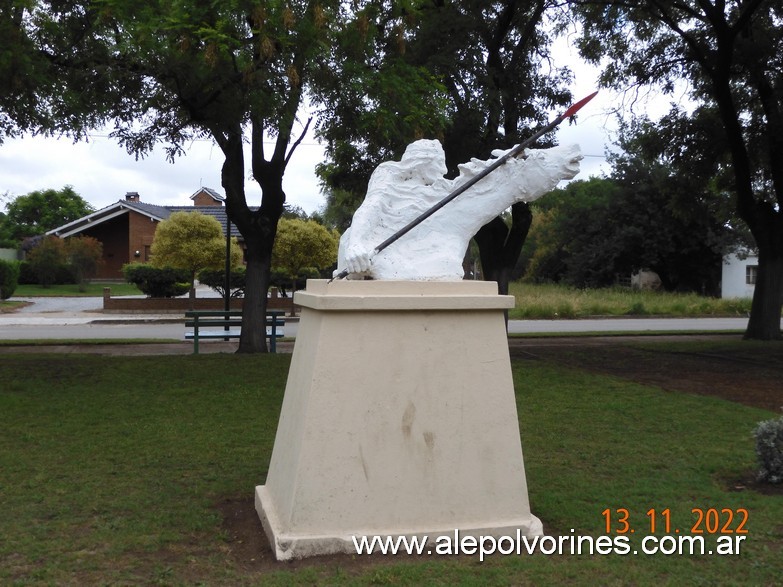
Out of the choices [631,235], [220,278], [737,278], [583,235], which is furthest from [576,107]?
[737,278]

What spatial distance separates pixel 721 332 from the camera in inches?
803

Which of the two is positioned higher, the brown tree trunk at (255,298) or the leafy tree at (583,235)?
the leafy tree at (583,235)

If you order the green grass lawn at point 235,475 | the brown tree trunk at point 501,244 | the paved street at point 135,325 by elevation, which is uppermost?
the brown tree trunk at point 501,244

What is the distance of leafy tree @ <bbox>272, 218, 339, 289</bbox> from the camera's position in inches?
997

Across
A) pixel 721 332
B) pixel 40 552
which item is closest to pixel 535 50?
pixel 721 332

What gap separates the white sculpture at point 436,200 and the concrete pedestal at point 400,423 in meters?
0.41

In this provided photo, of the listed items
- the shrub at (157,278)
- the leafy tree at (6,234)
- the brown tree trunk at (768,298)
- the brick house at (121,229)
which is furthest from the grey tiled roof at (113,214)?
the brown tree trunk at (768,298)

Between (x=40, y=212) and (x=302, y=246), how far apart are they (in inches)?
1667

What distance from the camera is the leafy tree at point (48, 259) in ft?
127

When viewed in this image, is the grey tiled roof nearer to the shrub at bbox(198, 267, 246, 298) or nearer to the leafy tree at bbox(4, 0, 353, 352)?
the shrub at bbox(198, 267, 246, 298)

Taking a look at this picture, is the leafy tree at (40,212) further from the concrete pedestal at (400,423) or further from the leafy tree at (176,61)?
the concrete pedestal at (400,423)

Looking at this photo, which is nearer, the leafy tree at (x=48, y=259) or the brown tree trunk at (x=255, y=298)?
the brown tree trunk at (x=255, y=298)

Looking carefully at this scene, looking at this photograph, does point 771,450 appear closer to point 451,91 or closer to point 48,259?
point 451,91

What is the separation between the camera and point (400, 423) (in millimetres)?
4668
